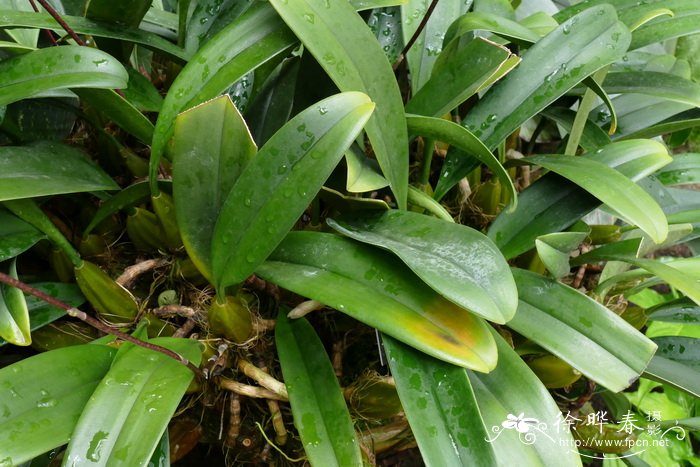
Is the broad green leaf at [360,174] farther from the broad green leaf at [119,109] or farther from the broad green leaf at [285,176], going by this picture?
the broad green leaf at [119,109]

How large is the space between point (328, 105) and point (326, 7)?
0.45 ft

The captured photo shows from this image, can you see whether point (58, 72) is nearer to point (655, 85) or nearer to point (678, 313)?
point (655, 85)

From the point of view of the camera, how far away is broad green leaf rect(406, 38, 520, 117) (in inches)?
24.6

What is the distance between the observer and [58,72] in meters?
0.59

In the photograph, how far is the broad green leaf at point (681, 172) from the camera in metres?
0.88

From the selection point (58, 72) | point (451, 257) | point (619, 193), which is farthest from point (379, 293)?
point (58, 72)

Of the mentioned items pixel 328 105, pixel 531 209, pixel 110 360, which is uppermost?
pixel 328 105

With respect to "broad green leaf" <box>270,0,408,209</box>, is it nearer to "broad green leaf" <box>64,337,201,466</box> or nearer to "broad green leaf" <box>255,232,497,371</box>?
"broad green leaf" <box>255,232,497,371</box>

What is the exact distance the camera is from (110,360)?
621mm

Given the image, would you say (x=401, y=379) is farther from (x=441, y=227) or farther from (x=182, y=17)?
(x=182, y=17)

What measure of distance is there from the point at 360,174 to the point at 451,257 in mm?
140

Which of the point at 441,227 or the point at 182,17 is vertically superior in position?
the point at 182,17

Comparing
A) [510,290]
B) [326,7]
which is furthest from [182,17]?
[510,290]

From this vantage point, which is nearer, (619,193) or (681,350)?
(619,193)
